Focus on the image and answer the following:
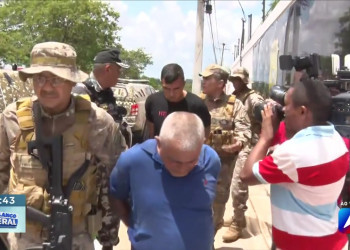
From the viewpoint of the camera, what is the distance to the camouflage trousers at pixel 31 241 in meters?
2.28

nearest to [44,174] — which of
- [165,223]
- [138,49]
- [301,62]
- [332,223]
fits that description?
[165,223]

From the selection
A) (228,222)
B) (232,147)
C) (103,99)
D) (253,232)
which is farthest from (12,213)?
(228,222)

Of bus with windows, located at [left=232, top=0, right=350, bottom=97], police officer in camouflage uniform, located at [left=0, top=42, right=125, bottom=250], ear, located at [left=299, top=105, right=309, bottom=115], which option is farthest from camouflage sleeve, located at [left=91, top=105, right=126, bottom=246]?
bus with windows, located at [left=232, top=0, right=350, bottom=97]

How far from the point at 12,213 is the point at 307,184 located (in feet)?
4.18

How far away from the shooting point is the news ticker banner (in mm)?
2117

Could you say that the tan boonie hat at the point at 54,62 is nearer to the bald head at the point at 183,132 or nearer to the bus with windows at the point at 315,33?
the bald head at the point at 183,132

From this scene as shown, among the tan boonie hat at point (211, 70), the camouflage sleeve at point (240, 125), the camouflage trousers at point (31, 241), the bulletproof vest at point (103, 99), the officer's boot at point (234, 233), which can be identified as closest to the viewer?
the camouflage trousers at point (31, 241)

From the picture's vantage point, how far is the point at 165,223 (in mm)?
1994

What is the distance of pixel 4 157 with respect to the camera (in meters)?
2.34

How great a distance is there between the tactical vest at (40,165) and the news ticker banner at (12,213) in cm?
4

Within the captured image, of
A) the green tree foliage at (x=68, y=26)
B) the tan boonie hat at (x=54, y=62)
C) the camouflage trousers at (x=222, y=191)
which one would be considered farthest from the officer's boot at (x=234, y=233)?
the green tree foliage at (x=68, y=26)

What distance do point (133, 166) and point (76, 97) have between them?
52 cm

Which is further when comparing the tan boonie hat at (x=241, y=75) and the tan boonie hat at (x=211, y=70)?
the tan boonie hat at (x=241, y=75)

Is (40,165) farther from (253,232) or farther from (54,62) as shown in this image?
(253,232)
